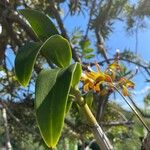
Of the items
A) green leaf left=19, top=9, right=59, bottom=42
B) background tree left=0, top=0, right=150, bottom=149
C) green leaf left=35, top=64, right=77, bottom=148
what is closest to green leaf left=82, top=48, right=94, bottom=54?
background tree left=0, top=0, right=150, bottom=149

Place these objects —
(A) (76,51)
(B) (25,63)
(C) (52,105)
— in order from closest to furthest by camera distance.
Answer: (C) (52,105) → (B) (25,63) → (A) (76,51)

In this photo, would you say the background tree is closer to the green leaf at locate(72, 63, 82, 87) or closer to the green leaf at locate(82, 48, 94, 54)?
the green leaf at locate(82, 48, 94, 54)

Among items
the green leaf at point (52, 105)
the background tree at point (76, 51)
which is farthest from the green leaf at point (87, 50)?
the green leaf at point (52, 105)

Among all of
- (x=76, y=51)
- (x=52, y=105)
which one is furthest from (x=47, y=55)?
(x=76, y=51)

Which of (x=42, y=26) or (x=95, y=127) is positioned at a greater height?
(x=42, y=26)

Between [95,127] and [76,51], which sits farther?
[76,51]

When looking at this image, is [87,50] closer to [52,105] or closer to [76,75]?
[76,75]
